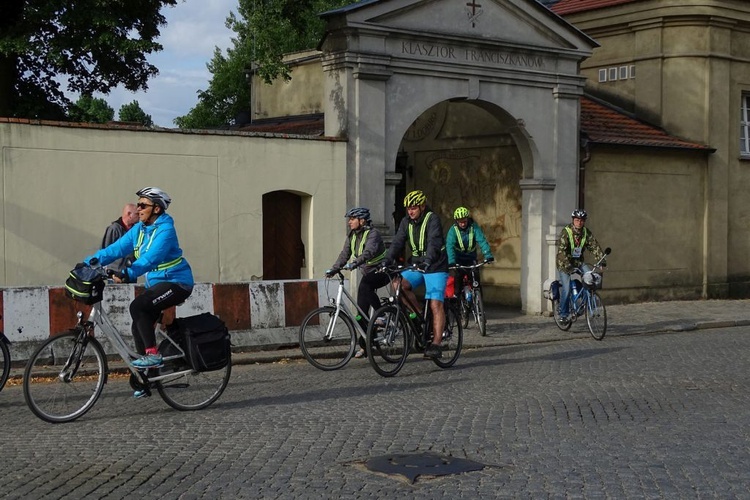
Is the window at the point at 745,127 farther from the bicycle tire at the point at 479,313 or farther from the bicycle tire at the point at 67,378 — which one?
the bicycle tire at the point at 67,378

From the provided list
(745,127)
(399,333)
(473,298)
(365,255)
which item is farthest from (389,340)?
(745,127)

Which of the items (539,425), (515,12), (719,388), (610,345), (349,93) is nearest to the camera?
(539,425)

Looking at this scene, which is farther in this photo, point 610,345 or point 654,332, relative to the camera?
point 654,332

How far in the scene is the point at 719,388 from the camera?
1107 cm

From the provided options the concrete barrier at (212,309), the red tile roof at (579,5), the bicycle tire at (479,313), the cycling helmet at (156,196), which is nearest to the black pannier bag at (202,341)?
the cycling helmet at (156,196)

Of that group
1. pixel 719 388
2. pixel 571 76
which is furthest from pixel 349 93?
pixel 719 388

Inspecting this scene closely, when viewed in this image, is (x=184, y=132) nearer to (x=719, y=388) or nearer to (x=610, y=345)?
(x=610, y=345)

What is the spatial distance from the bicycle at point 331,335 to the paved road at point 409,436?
20 cm

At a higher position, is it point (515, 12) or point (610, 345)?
point (515, 12)

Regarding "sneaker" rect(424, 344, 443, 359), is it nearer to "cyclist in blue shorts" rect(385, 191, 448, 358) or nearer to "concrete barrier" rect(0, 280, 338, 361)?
"cyclist in blue shorts" rect(385, 191, 448, 358)

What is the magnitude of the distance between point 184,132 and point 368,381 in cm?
585

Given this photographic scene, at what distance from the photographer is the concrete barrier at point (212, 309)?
41.0 ft

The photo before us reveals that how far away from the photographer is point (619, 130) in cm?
2256

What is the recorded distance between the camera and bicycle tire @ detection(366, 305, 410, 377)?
11.9m
